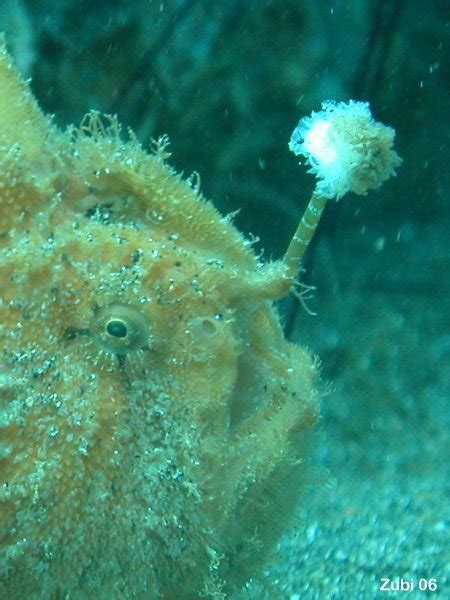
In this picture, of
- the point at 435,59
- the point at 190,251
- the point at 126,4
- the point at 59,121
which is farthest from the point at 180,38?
the point at 190,251

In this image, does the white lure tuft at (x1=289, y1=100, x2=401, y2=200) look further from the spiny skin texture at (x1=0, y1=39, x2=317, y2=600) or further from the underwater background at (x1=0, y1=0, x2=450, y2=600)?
the underwater background at (x1=0, y1=0, x2=450, y2=600)

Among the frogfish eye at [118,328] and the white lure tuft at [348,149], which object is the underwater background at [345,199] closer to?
the frogfish eye at [118,328]

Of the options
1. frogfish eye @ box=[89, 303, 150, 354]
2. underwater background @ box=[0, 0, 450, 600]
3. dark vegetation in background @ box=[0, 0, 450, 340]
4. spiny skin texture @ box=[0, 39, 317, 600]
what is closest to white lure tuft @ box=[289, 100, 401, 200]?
spiny skin texture @ box=[0, 39, 317, 600]

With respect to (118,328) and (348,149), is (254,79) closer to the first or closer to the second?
(348,149)

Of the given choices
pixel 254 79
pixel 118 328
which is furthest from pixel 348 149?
pixel 254 79

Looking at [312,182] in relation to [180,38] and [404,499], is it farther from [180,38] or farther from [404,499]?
[404,499]

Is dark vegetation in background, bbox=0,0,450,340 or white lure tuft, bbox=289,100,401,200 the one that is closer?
white lure tuft, bbox=289,100,401,200

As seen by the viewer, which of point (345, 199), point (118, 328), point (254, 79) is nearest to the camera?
A: point (118, 328)
